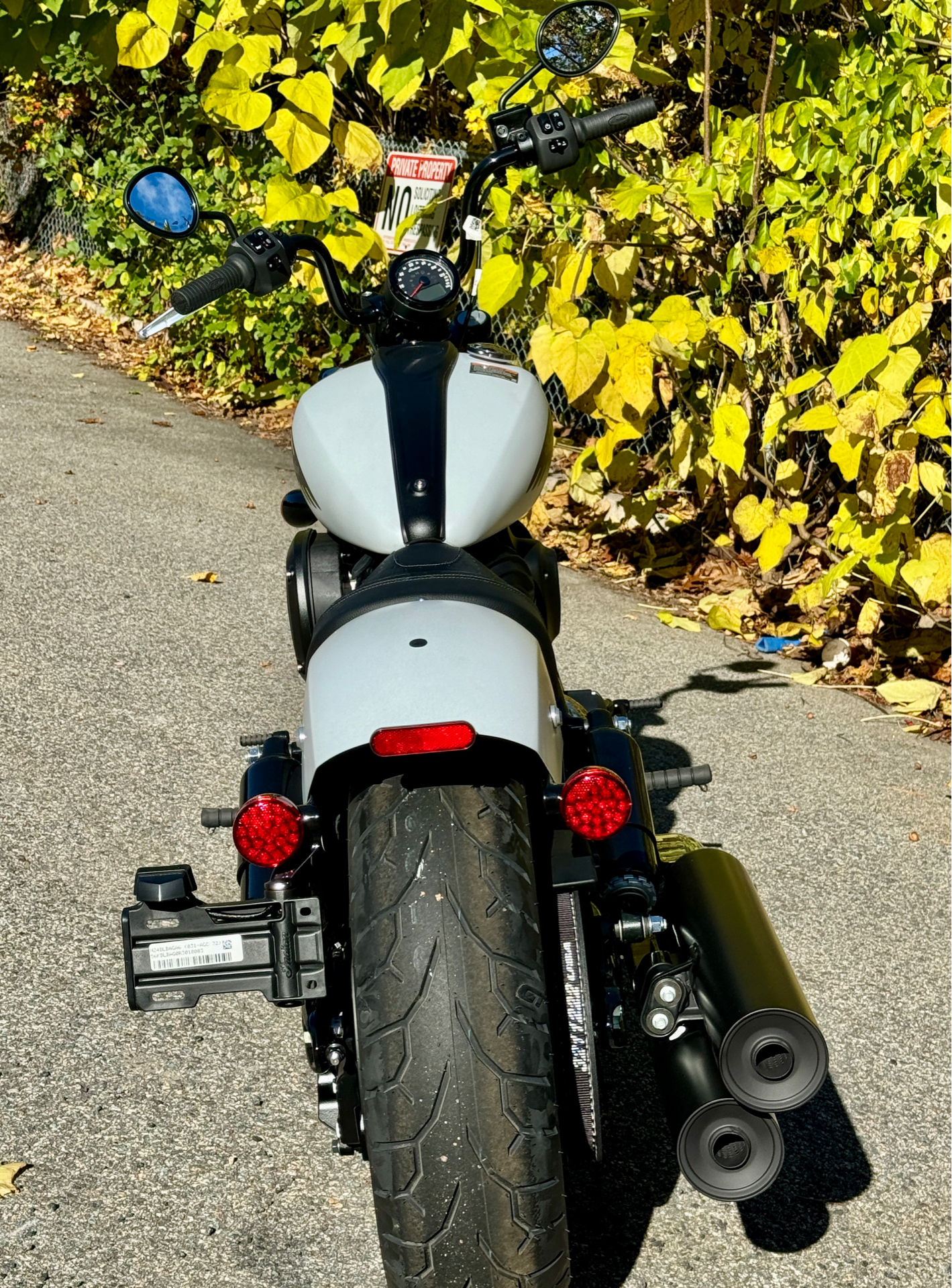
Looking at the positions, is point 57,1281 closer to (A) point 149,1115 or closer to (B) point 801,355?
(A) point 149,1115

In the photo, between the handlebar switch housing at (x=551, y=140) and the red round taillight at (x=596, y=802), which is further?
the handlebar switch housing at (x=551, y=140)

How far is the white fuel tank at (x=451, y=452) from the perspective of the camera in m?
2.21

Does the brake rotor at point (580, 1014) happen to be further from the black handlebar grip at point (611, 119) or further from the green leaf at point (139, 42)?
the green leaf at point (139, 42)

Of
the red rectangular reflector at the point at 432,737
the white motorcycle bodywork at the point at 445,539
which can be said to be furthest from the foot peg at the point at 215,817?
the red rectangular reflector at the point at 432,737

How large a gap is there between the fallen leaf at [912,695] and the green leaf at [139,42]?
3089mm

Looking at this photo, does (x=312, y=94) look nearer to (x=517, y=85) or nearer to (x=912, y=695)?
(x=517, y=85)

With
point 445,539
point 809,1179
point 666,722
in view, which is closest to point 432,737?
point 445,539

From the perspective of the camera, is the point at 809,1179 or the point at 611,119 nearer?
the point at 809,1179

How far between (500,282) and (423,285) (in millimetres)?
1923

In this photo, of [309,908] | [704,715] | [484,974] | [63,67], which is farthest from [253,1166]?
[63,67]

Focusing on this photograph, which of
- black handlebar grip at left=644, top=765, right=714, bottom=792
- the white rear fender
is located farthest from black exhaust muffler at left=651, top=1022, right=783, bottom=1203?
black handlebar grip at left=644, top=765, right=714, bottom=792

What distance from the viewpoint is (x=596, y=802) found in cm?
186

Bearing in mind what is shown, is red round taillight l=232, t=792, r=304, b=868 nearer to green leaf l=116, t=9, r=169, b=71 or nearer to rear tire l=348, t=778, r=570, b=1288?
rear tire l=348, t=778, r=570, b=1288

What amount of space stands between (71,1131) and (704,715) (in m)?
2.68
